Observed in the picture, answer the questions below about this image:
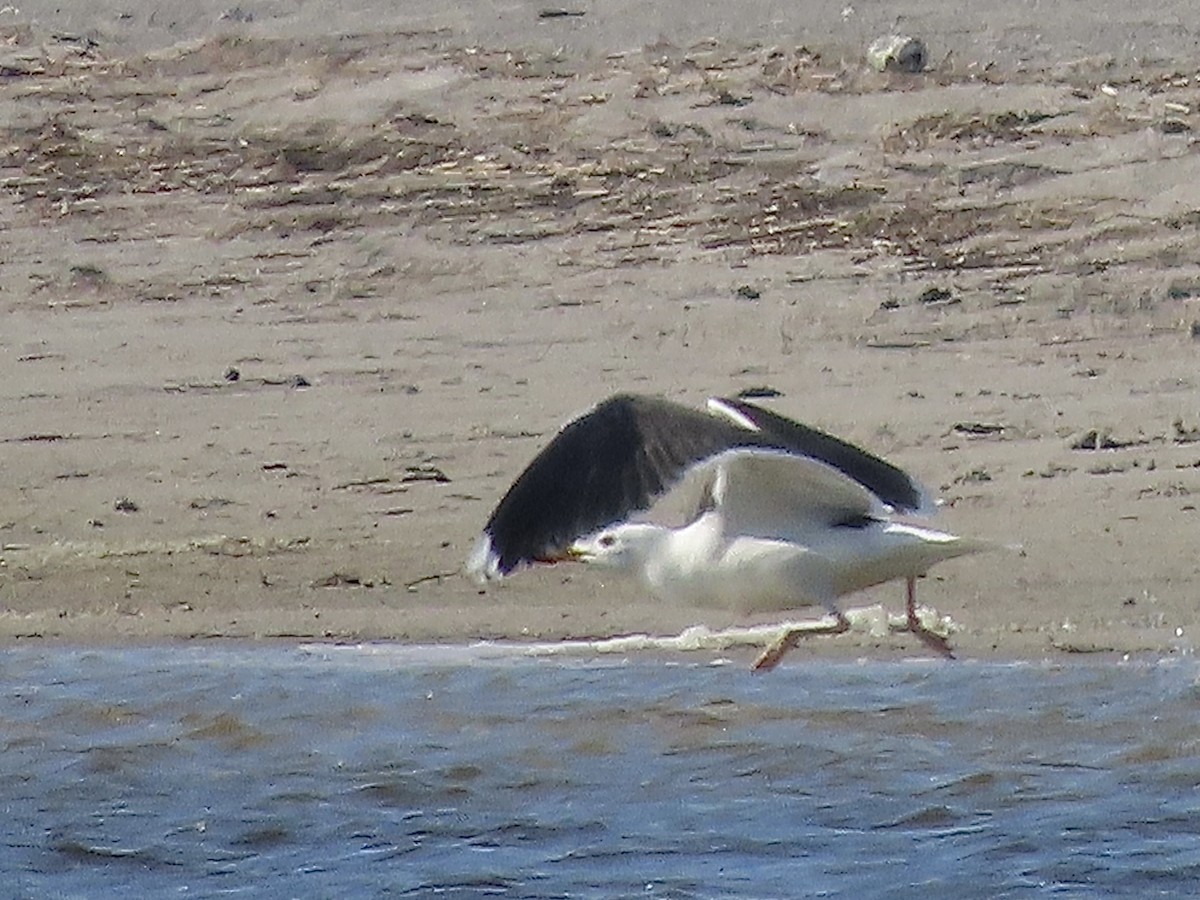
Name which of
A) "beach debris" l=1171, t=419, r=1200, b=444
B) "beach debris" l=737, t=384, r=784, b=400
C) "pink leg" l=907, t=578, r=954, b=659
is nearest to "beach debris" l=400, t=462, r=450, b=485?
"beach debris" l=737, t=384, r=784, b=400

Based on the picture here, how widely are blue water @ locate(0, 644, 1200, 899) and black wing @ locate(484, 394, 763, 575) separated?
72cm

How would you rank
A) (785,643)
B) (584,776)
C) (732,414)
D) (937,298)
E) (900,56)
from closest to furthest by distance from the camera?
(732,414) → (584,776) → (785,643) → (937,298) → (900,56)

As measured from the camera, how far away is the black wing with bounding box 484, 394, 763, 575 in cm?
624

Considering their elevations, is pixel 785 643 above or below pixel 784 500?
below

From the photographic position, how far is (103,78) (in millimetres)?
11695

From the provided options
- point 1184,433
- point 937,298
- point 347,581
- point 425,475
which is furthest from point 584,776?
point 937,298

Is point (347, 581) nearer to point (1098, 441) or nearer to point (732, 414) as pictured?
point (732, 414)

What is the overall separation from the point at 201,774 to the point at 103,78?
5.40m

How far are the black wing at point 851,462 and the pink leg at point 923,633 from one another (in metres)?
0.27

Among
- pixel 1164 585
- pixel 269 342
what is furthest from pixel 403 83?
A: pixel 1164 585

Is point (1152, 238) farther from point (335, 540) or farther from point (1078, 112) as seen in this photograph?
point (335, 540)

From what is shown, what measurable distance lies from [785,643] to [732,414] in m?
0.70

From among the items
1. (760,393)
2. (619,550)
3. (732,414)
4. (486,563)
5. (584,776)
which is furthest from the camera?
(760,393)

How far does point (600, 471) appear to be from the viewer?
626cm
